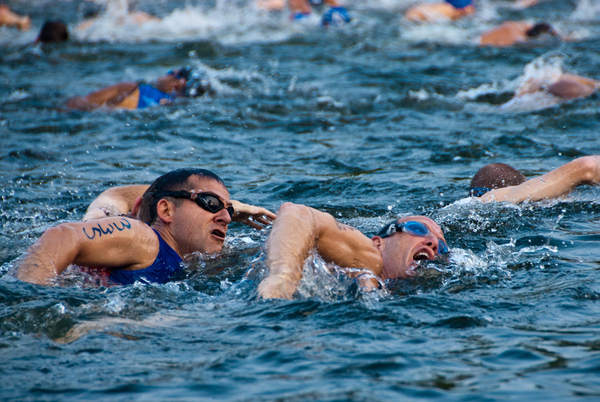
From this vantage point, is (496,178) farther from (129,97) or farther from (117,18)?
(117,18)

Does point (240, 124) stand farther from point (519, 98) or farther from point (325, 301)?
point (325, 301)

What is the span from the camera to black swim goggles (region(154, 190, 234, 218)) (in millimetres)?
4805

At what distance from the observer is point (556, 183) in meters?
6.34

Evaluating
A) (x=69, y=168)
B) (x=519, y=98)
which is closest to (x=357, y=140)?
(x=519, y=98)

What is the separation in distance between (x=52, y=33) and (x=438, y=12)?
1042cm

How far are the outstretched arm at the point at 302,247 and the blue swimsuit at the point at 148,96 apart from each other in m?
6.99

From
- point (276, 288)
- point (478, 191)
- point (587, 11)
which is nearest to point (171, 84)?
point (478, 191)

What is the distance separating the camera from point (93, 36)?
1820cm

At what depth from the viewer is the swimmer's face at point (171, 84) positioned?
36.0 ft

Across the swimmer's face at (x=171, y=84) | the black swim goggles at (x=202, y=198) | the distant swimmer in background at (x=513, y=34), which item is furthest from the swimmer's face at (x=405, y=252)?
the distant swimmer in background at (x=513, y=34)

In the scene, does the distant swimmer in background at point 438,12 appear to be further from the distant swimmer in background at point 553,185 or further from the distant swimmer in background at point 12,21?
the distant swimmer in background at point 553,185

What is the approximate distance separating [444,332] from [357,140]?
5.82 m

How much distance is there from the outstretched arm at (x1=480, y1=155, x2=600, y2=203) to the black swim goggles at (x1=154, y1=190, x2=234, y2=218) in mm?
2802

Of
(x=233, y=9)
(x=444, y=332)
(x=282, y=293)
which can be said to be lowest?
(x=444, y=332)
